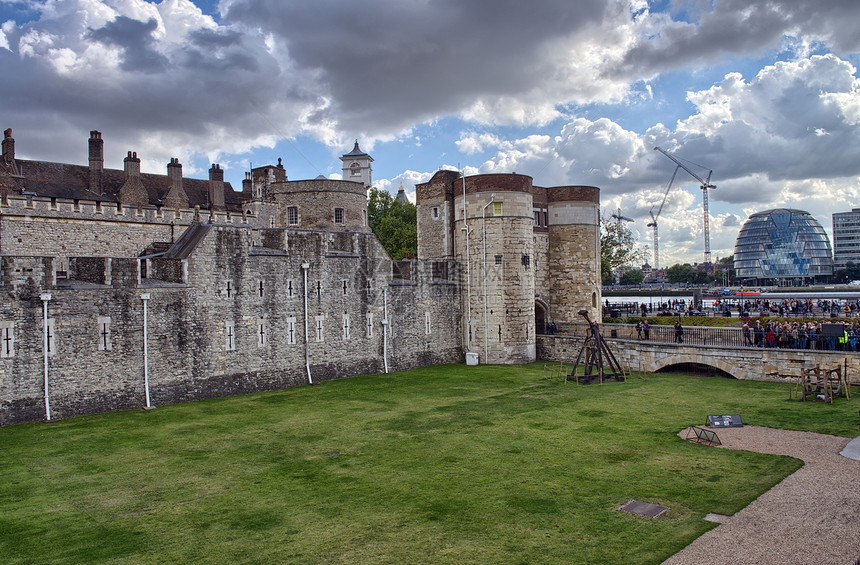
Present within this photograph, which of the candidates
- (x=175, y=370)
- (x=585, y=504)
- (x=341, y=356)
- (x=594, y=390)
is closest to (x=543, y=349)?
(x=594, y=390)

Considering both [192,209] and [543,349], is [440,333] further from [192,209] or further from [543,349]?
[192,209]

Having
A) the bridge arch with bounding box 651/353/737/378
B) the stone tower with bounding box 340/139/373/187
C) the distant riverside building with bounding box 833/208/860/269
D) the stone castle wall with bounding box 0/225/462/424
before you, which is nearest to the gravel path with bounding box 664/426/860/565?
the bridge arch with bounding box 651/353/737/378

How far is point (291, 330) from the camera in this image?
27.0 metres

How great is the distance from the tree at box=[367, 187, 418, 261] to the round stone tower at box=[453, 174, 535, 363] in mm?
20351

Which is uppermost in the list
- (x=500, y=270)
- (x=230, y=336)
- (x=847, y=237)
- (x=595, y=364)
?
(x=847, y=237)

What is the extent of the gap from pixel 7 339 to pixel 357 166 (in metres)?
50.4

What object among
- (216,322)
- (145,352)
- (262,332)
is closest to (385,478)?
(145,352)

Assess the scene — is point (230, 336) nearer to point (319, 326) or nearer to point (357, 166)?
point (319, 326)

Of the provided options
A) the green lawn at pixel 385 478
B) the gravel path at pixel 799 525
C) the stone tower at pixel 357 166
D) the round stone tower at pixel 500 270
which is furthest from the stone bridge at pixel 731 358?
the stone tower at pixel 357 166

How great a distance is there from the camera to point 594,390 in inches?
983

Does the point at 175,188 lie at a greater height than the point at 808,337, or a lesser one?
greater

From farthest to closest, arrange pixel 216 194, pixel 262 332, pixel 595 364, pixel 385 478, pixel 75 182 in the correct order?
pixel 216 194 < pixel 75 182 < pixel 595 364 < pixel 262 332 < pixel 385 478

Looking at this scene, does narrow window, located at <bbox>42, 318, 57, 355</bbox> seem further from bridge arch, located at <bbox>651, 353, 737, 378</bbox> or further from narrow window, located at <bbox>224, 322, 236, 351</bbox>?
bridge arch, located at <bbox>651, 353, 737, 378</bbox>

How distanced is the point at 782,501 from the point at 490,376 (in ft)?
58.5
